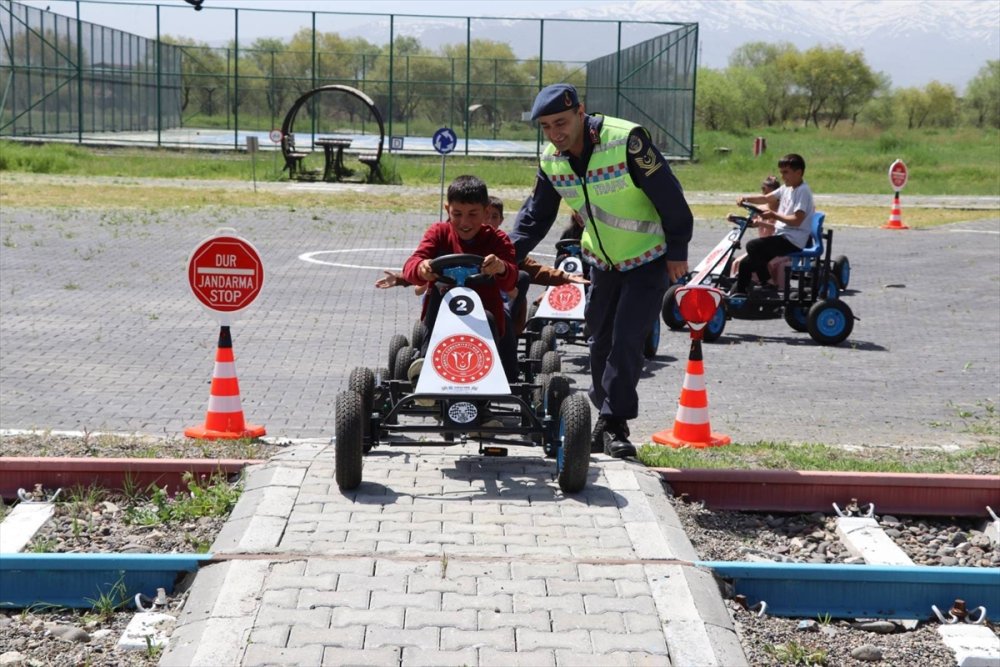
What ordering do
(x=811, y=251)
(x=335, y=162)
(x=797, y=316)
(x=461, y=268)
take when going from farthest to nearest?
(x=335, y=162)
(x=797, y=316)
(x=811, y=251)
(x=461, y=268)

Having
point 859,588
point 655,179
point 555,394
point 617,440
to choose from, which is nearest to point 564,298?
point 617,440

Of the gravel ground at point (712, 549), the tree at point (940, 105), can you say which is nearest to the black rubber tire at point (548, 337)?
the gravel ground at point (712, 549)

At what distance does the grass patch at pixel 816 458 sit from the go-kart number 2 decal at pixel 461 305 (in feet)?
4.31

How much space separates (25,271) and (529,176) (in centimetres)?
2180

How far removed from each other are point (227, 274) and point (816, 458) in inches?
139

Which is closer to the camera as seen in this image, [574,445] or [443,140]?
[574,445]

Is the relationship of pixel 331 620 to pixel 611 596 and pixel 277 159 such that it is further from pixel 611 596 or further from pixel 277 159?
pixel 277 159

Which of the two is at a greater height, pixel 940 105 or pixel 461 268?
pixel 940 105

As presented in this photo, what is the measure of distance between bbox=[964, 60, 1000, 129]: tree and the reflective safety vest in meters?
98.9

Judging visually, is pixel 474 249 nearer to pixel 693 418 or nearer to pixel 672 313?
pixel 693 418

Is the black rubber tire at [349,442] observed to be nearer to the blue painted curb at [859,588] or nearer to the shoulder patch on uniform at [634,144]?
the blue painted curb at [859,588]

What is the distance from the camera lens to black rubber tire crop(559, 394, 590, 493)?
6.02 metres

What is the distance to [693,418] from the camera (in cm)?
773

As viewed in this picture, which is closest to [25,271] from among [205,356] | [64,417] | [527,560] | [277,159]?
[205,356]
